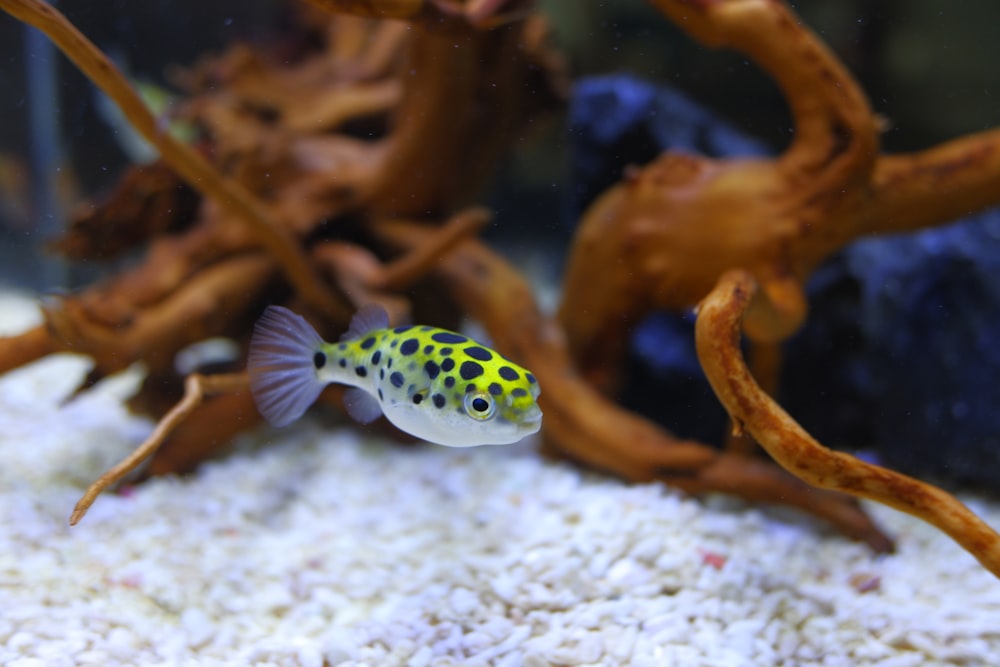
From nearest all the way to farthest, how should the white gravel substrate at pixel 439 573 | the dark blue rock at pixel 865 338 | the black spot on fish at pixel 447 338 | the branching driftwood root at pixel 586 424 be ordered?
the black spot on fish at pixel 447 338 < the white gravel substrate at pixel 439 573 < the branching driftwood root at pixel 586 424 < the dark blue rock at pixel 865 338

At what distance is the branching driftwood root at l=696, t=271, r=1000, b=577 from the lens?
200 centimetres

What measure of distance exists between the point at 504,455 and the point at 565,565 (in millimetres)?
1114

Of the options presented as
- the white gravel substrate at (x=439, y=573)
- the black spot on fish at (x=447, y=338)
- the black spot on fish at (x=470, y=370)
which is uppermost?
the black spot on fish at (x=447, y=338)

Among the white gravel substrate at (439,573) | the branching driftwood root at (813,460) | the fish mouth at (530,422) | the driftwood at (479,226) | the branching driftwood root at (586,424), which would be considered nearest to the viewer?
the fish mouth at (530,422)

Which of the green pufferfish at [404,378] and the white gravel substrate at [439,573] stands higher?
the green pufferfish at [404,378]

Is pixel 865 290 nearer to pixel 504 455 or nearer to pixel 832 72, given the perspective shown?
pixel 832 72

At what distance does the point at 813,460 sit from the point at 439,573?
1.39 m

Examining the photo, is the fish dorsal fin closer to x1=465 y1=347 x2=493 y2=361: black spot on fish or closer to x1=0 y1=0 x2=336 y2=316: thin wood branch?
x1=465 y1=347 x2=493 y2=361: black spot on fish

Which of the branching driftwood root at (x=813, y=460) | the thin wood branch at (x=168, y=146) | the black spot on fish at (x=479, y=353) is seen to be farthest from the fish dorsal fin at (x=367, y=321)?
the thin wood branch at (x=168, y=146)

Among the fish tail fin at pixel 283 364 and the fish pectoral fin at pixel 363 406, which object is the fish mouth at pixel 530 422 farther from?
the fish tail fin at pixel 283 364

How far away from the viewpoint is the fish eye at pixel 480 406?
5.13ft

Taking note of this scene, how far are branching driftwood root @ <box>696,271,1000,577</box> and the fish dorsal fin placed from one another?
3.16 ft

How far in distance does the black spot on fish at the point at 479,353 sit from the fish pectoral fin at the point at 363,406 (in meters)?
0.48

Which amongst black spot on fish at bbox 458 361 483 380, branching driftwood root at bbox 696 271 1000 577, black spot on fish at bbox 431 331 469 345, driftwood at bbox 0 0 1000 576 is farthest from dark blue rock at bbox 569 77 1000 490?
black spot on fish at bbox 458 361 483 380
